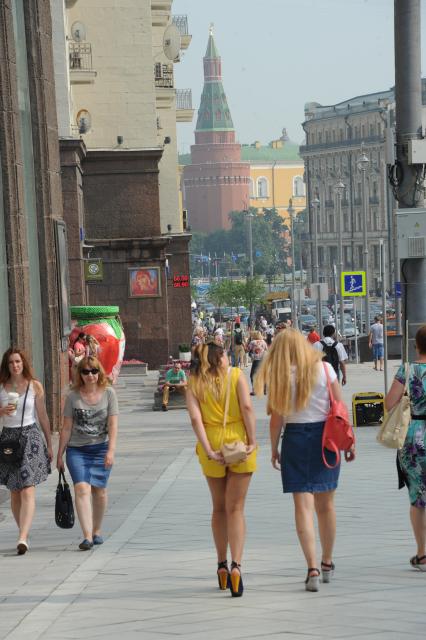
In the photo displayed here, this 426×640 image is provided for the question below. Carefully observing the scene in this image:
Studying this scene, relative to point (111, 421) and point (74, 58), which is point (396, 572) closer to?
point (111, 421)

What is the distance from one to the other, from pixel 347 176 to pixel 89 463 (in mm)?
172477

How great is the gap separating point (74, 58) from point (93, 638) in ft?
138

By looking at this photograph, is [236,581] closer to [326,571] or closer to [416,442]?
[326,571]

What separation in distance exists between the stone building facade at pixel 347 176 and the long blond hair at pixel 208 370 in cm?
15108

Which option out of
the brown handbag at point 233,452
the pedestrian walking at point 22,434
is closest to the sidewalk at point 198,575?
the pedestrian walking at point 22,434

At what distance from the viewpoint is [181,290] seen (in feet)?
189

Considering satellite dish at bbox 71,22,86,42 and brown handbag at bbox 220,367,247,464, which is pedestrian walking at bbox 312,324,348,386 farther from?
satellite dish at bbox 71,22,86,42

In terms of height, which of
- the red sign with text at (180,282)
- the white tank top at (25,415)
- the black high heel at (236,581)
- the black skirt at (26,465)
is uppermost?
the white tank top at (25,415)

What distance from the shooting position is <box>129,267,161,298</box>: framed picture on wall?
48750mm

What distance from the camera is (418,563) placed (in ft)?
33.3

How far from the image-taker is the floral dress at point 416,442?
1011 centimetres

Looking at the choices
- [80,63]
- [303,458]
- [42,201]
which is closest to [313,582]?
[303,458]

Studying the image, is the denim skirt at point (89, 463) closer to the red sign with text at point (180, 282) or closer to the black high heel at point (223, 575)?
the black high heel at point (223, 575)

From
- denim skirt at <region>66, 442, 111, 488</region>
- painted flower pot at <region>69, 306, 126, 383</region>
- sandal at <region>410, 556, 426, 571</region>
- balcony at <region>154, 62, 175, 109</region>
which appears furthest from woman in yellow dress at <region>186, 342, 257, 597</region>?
balcony at <region>154, 62, 175, 109</region>
